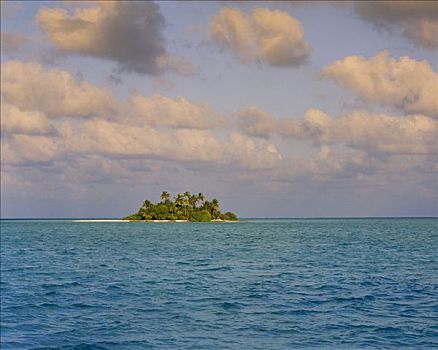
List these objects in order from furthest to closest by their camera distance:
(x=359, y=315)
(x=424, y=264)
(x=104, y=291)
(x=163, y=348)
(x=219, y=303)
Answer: (x=424, y=264) < (x=104, y=291) < (x=219, y=303) < (x=359, y=315) < (x=163, y=348)

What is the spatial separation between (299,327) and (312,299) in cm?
944

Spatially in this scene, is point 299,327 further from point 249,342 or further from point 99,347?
point 99,347

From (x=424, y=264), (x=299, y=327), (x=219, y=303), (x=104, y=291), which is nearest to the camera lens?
(x=299, y=327)

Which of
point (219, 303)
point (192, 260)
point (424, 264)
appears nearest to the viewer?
point (219, 303)

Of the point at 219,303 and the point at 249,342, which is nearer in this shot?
the point at 249,342

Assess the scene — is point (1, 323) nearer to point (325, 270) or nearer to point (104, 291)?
point (104, 291)

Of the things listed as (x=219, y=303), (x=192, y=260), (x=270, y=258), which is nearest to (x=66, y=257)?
(x=192, y=260)

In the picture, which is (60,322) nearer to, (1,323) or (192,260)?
(1,323)

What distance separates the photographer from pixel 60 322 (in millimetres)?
31719

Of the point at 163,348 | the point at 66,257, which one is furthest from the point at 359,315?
the point at 66,257

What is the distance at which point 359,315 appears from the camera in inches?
1304

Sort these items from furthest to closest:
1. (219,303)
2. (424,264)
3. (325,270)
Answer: (424,264) < (325,270) < (219,303)

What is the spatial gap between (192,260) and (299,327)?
4385 centimetres

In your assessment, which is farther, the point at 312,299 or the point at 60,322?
the point at 312,299
